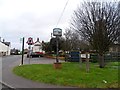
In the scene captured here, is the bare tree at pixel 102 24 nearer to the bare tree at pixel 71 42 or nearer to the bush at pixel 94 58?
the bush at pixel 94 58

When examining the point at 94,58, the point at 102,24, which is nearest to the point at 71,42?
the point at 94,58

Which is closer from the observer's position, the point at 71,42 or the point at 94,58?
the point at 94,58

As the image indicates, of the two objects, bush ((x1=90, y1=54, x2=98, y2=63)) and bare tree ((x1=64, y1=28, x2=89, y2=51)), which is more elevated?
bare tree ((x1=64, y1=28, x2=89, y2=51))

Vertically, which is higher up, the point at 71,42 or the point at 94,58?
the point at 71,42

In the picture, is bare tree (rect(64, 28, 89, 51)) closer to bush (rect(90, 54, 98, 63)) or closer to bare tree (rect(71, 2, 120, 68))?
bush (rect(90, 54, 98, 63))

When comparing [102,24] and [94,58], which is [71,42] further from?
[102,24]

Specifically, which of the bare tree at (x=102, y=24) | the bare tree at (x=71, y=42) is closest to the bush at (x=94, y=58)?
the bare tree at (x=102, y=24)

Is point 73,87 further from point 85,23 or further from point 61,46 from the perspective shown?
point 61,46

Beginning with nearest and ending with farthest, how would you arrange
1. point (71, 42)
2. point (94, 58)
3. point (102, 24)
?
point (102, 24), point (94, 58), point (71, 42)

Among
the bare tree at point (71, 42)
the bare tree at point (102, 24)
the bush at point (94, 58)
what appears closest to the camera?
the bare tree at point (102, 24)

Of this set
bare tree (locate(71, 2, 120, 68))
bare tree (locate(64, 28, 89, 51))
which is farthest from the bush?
bare tree (locate(64, 28, 89, 51))

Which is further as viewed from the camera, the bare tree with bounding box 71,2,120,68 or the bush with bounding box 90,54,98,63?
the bush with bounding box 90,54,98,63

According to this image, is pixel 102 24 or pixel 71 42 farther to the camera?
pixel 71 42

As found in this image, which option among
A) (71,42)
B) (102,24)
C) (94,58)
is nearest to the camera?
(102,24)
